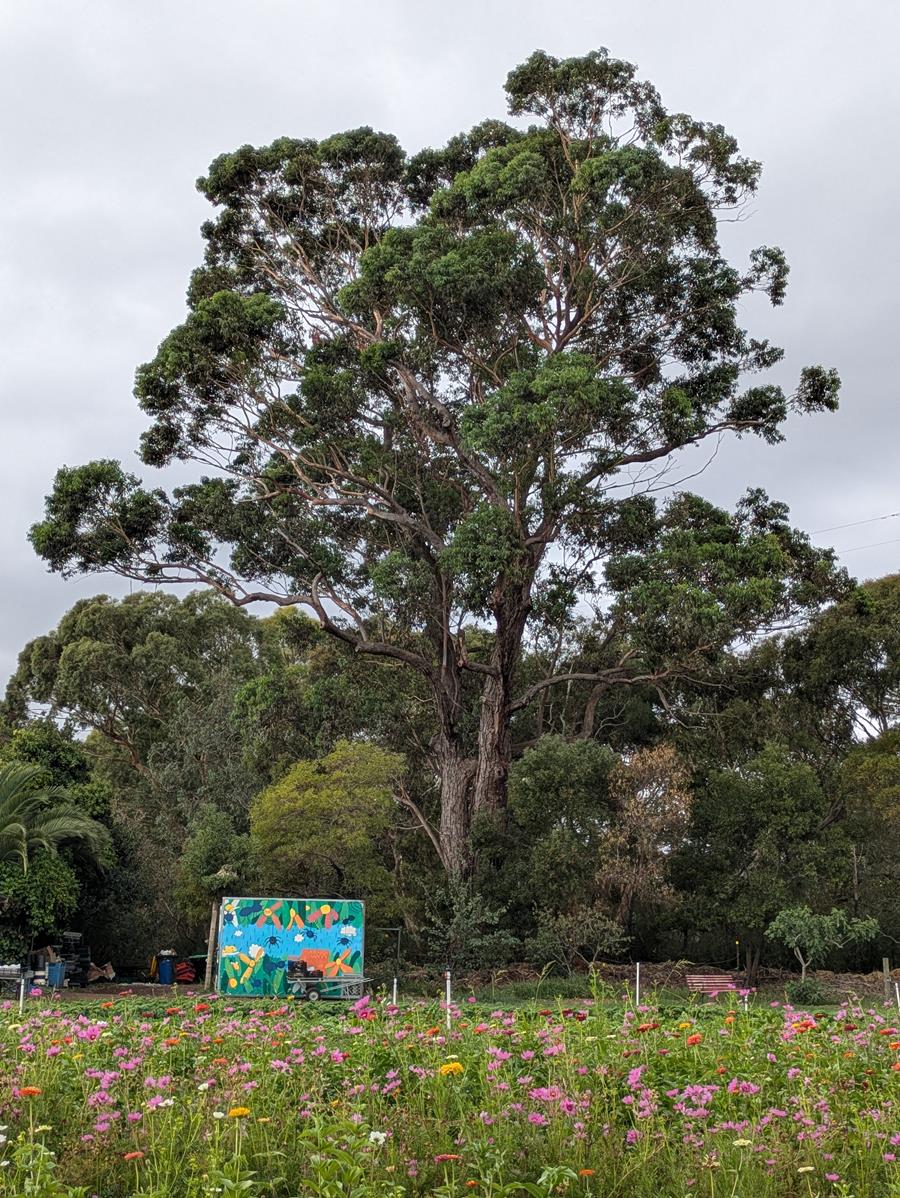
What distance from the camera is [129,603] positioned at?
4047 cm

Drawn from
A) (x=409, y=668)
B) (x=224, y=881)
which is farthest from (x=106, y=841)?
(x=409, y=668)

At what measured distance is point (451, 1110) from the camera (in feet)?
17.1

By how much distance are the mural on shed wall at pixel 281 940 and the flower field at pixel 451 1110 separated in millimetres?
12736

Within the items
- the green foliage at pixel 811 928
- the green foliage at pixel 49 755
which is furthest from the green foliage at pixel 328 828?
the green foliage at pixel 811 928

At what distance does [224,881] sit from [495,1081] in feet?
62.3

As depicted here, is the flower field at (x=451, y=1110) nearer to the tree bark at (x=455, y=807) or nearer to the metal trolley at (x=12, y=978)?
the metal trolley at (x=12, y=978)

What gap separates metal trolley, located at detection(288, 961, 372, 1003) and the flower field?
12.4 m

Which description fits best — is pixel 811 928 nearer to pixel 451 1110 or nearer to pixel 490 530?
pixel 490 530

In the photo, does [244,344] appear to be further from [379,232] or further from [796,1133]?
[796,1133]

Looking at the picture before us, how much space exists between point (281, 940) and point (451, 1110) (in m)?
14.1

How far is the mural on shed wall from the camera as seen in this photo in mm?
18594

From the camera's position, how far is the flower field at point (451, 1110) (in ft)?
14.2

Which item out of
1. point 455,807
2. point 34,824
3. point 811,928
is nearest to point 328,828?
point 455,807

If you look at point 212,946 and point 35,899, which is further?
point 35,899
